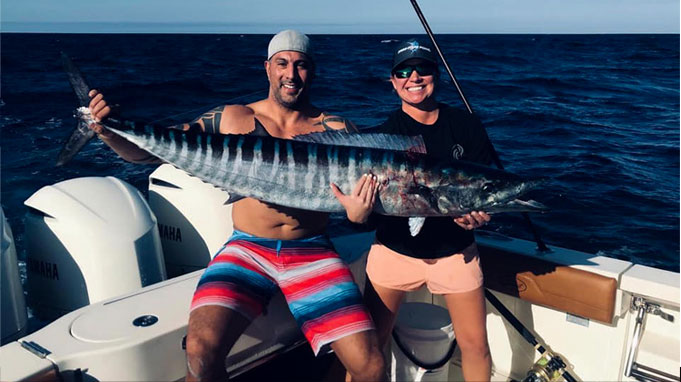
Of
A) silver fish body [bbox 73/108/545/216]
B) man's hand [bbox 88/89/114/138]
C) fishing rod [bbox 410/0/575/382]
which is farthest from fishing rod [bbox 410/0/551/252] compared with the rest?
man's hand [bbox 88/89/114/138]

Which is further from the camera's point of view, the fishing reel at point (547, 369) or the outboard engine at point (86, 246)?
the outboard engine at point (86, 246)

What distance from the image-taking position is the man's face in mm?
3289

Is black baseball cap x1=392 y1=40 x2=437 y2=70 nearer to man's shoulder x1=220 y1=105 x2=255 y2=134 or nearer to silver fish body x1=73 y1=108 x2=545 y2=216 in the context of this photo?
silver fish body x1=73 y1=108 x2=545 y2=216

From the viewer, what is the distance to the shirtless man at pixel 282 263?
283 centimetres

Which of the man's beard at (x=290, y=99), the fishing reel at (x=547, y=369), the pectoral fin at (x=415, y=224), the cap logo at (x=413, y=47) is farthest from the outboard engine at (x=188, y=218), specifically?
the fishing reel at (x=547, y=369)

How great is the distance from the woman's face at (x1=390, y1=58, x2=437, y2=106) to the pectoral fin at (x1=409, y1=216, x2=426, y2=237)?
0.65 metres

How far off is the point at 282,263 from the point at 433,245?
0.87m

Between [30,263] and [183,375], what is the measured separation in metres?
1.79

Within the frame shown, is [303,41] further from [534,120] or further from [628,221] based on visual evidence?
[534,120]

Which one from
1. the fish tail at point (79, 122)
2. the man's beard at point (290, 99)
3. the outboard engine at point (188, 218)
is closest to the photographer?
the fish tail at point (79, 122)

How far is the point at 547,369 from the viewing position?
3.30 metres

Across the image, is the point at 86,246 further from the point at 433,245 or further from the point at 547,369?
the point at 547,369

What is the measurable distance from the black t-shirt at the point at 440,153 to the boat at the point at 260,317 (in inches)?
26.5

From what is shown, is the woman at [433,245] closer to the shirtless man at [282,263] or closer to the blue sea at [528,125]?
the shirtless man at [282,263]
